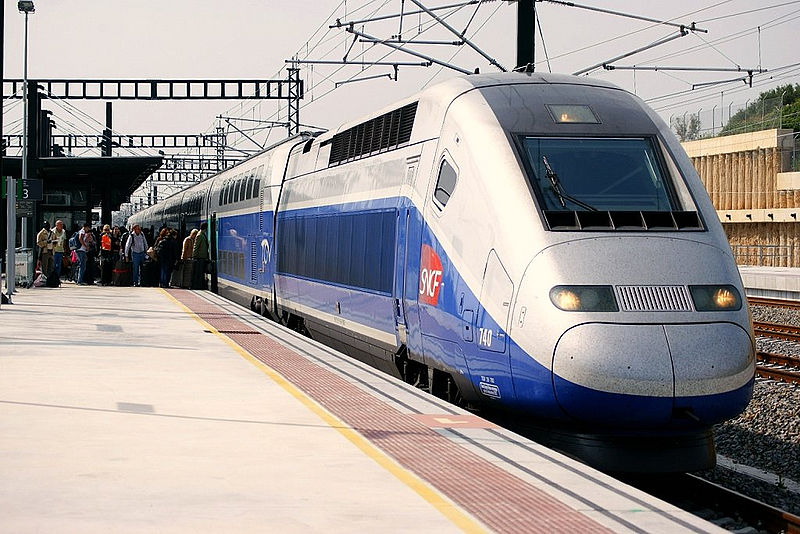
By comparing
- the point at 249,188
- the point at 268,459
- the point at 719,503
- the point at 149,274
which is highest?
the point at 249,188

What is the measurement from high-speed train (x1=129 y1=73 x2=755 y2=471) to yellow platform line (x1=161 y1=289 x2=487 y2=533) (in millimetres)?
1160

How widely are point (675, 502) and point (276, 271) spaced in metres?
11.5

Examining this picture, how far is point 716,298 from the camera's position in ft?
28.3

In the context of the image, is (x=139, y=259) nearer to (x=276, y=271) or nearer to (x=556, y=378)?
(x=276, y=271)

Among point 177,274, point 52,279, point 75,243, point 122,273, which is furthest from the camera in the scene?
point 122,273

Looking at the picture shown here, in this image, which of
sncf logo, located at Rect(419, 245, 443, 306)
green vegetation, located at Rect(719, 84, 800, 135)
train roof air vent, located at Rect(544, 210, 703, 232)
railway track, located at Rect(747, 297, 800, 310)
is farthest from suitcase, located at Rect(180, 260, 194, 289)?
green vegetation, located at Rect(719, 84, 800, 135)

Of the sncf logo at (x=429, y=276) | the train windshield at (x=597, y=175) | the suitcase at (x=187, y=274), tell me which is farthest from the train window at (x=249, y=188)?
the train windshield at (x=597, y=175)

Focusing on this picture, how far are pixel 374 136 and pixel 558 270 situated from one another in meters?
5.13

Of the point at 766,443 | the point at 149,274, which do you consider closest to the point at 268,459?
the point at 766,443

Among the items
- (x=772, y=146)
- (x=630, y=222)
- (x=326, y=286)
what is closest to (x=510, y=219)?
(x=630, y=222)

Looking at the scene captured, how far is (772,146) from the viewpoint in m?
51.7

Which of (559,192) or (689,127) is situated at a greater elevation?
(689,127)

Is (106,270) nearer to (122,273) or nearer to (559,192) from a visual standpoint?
(122,273)

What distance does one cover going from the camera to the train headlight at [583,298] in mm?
8336
